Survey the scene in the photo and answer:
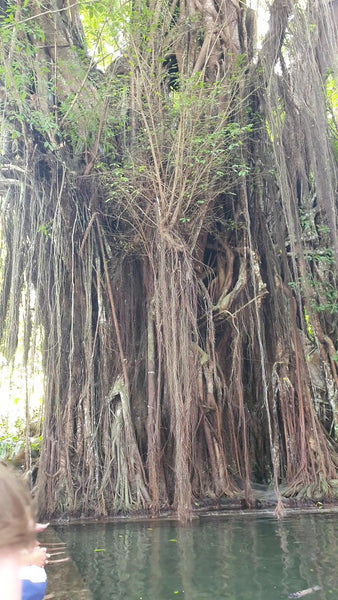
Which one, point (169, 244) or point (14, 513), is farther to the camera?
point (169, 244)

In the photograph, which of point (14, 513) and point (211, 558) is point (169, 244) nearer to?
point (211, 558)

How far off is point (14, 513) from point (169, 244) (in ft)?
Answer: 13.0

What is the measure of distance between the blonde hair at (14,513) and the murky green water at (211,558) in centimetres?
169

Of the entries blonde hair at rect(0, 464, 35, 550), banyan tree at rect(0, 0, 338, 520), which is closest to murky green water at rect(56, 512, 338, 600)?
banyan tree at rect(0, 0, 338, 520)

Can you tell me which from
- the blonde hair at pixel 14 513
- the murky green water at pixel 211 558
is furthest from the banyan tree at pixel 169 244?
the blonde hair at pixel 14 513

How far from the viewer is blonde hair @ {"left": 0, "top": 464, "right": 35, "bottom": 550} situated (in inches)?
21.5

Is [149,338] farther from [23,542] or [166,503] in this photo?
[23,542]

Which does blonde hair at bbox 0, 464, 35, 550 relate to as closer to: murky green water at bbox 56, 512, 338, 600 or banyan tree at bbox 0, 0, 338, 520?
murky green water at bbox 56, 512, 338, 600

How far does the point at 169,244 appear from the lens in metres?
4.45

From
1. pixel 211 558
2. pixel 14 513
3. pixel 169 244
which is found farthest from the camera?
pixel 169 244

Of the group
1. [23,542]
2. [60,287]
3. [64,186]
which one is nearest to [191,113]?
[64,186]

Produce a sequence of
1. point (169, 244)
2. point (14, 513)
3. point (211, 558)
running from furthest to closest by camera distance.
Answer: point (169, 244), point (211, 558), point (14, 513)

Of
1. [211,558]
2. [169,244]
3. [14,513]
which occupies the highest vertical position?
[169,244]

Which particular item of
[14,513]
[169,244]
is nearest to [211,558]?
[14,513]
